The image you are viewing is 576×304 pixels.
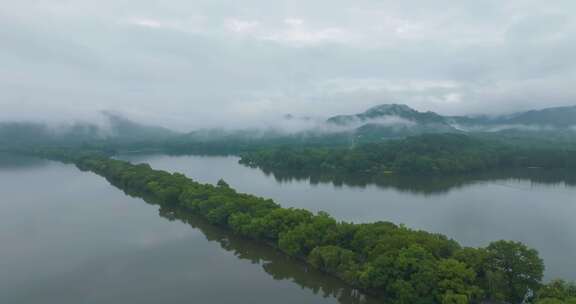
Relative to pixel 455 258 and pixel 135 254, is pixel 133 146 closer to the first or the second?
pixel 135 254

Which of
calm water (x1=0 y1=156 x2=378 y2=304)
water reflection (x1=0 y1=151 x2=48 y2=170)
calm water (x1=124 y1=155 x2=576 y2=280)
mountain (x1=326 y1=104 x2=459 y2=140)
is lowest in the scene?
calm water (x1=0 y1=156 x2=378 y2=304)

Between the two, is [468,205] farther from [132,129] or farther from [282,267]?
[132,129]

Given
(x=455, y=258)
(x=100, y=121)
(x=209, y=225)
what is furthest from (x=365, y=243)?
(x=100, y=121)

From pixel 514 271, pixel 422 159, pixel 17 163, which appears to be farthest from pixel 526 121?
pixel 17 163

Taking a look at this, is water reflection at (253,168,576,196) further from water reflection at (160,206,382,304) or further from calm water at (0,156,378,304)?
calm water at (0,156,378,304)

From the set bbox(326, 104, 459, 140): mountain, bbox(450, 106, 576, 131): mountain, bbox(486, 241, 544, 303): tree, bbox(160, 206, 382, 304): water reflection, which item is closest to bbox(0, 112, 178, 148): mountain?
bbox(326, 104, 459, 140): mountain
